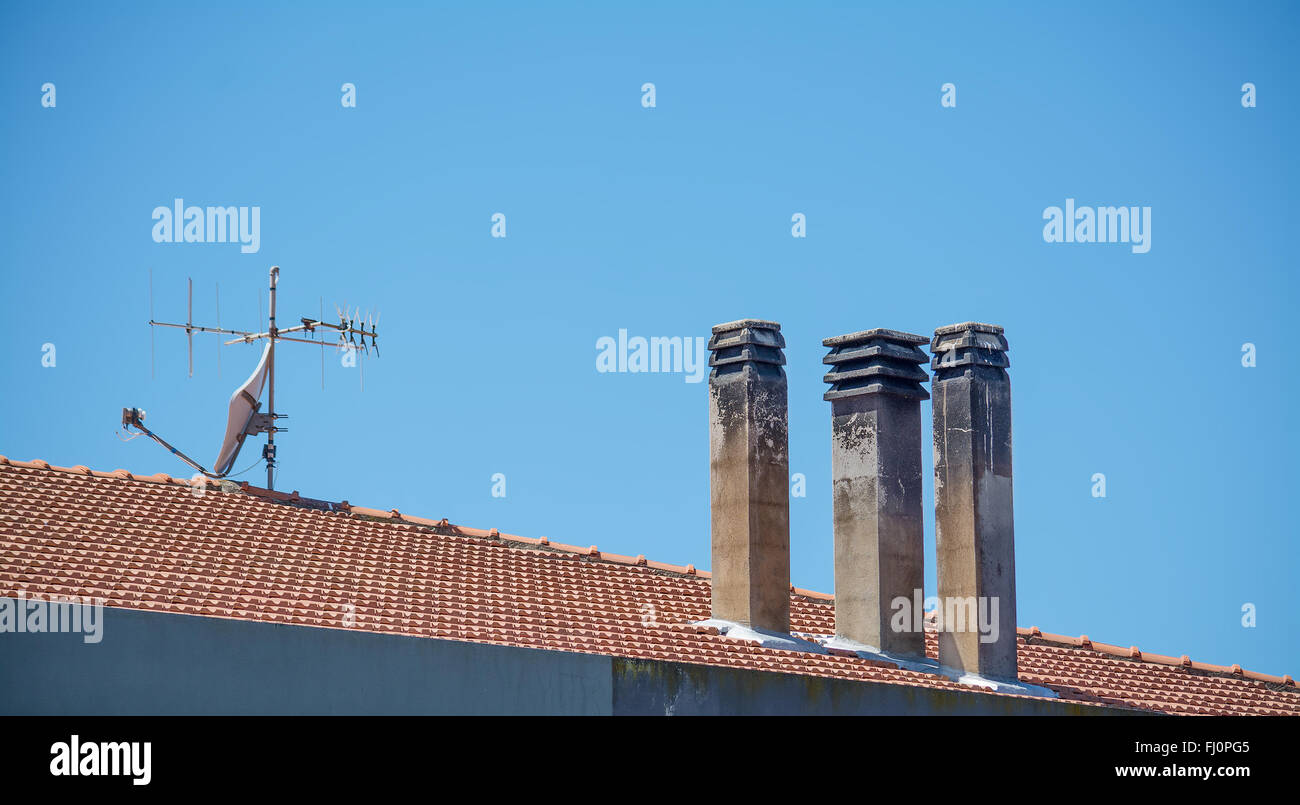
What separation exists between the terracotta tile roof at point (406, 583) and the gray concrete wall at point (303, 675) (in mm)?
1111

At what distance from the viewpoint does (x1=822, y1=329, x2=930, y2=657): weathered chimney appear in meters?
21.9

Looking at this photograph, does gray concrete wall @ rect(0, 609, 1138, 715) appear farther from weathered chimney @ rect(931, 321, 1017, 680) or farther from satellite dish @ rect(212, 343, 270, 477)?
satellite dish @ rect(212, 343, 270, 477)

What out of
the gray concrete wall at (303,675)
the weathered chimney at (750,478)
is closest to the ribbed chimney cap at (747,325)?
the weathered chimney at (750,478)

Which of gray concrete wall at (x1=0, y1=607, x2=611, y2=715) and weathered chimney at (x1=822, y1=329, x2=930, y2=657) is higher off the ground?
weathered chimney at (x1=822, y1=329, x2=930, y2=657)

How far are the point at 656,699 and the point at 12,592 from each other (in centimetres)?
616

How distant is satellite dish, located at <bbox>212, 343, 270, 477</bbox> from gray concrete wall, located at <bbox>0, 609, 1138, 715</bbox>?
391 inches

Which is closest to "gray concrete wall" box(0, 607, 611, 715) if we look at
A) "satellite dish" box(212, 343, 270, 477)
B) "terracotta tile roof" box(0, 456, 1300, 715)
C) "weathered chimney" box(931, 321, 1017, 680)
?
"terracotta tile roof" box(0, 456, 1300, 715)

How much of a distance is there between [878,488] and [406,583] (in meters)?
5.76

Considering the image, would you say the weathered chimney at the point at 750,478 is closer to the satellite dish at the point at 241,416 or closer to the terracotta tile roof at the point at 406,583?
the terracotta tile roof at the point at 406,583

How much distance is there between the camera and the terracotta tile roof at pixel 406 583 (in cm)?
1888

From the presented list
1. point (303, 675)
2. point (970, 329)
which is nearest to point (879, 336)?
point (970, 329)
